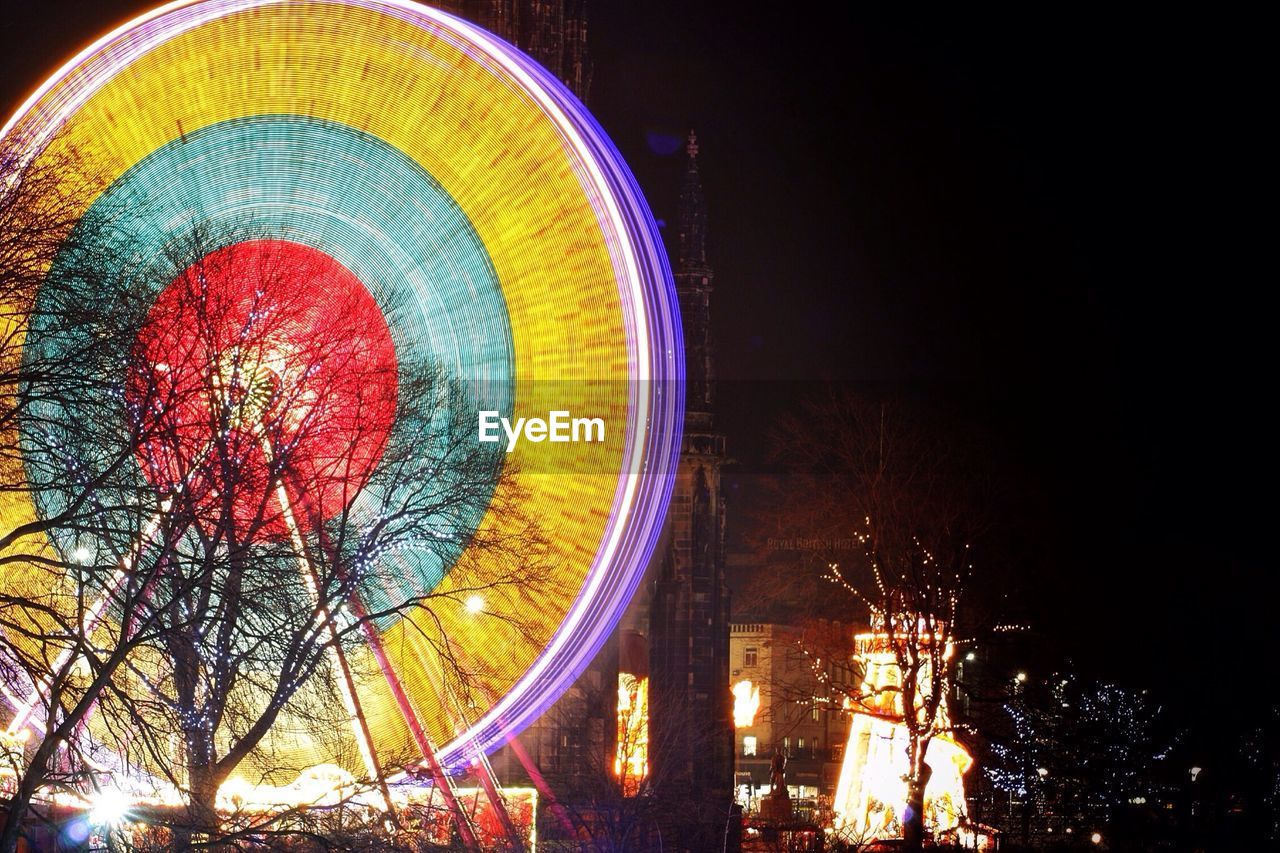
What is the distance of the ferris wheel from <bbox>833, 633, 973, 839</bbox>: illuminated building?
12.7 meters

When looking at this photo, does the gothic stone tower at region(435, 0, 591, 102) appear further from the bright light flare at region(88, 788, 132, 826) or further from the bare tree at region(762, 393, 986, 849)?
the bright light flare at region(88, 788, 132, 826)

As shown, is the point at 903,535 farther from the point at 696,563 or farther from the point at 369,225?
the point at 369,225

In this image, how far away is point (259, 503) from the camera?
23672 millimetres

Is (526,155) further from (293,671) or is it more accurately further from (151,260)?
(293,671)

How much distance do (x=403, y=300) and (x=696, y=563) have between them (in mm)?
19493

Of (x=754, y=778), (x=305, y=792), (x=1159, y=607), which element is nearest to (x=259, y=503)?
(x=305, y=792)

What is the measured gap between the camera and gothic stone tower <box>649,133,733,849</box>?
43781 millimetres

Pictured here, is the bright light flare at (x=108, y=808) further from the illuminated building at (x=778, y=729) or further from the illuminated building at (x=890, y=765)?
the illuminated building at (x=778, y=729)

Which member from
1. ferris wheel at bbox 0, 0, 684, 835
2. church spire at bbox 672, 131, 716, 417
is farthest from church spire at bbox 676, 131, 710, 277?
ferris wheel at bbox 0, 0, 684, 835

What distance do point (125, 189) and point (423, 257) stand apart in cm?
397

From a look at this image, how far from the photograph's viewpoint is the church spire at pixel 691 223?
4719cm

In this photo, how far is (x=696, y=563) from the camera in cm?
4584

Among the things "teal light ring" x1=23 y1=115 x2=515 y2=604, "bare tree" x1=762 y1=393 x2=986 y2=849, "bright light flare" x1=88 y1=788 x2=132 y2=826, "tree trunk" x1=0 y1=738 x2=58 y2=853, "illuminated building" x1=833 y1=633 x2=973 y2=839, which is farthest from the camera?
"illuminated building" x1=833 y1=633 x2=973 y2=839

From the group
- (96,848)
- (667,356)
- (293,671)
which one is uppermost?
(667,356)
